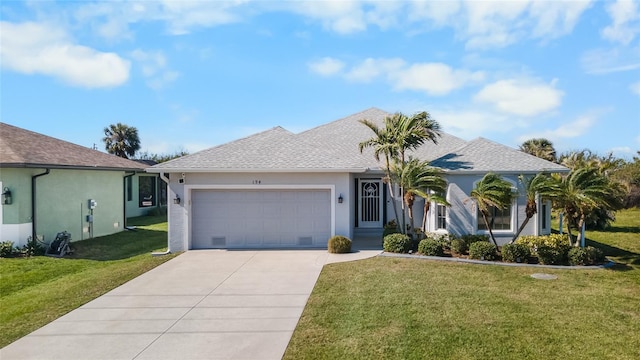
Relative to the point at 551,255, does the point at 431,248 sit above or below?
above

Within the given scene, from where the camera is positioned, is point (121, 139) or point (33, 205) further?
point (121, 139)

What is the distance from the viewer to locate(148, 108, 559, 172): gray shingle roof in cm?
1498

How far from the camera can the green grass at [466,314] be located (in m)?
6.53

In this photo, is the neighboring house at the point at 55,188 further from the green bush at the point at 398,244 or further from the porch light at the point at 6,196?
Answer: the green bush at the point at 398,244

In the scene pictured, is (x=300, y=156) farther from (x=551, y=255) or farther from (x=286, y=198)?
(x=551, y=255)

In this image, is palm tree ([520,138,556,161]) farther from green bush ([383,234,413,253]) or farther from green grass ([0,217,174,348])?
green grass ([0,217,174,348])

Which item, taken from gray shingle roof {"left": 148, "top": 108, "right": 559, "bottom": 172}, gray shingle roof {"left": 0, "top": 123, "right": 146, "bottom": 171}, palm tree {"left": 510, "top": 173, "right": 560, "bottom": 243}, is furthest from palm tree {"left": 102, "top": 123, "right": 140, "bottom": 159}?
palm tree {"left": 510, "top": 173, "right": 560, "bottom": 243}

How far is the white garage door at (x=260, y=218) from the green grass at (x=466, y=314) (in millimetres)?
3277

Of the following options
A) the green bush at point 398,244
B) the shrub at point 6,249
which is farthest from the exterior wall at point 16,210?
the green bush at point 398,244

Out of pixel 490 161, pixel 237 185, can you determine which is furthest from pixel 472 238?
pixel 237 185

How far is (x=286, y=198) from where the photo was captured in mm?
Answer: 15516

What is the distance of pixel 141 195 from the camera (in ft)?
95.5

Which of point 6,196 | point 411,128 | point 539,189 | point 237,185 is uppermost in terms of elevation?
point 411,128

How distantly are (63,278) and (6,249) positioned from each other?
4.20m
